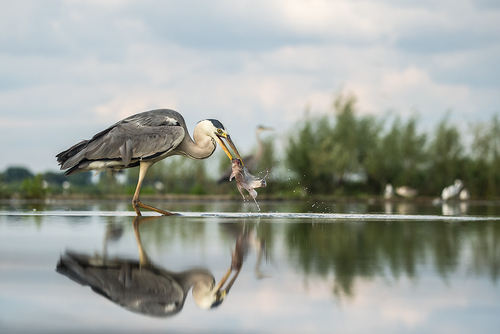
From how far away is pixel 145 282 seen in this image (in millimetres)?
2969

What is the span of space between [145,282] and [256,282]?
59 centimetres

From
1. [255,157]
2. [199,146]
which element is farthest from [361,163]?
[199,146]

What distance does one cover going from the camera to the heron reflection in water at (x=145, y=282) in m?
2.54

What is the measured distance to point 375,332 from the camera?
7.12ft

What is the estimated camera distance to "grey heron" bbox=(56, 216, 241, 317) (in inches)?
100.0

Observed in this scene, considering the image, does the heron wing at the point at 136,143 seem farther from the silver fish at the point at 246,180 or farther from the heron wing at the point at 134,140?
the silver fish at the point at 246,180

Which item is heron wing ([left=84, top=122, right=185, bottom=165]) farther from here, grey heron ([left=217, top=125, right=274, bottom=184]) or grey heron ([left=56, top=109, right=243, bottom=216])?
grey heron ([left=217, top=125, right=274, bottom=184])

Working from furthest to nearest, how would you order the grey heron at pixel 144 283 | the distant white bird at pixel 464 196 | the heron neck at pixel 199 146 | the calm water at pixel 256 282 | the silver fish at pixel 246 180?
the distant white bird at pixel 464 196 < the heron neck at pixel 199 146 < the silver fish at pixel 246 180 < the grey heron at pixel 144 283 < the calm water at pixel 256 282

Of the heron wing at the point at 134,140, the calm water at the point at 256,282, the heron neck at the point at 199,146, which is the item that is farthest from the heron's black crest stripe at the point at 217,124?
the calm water at the point at 256,282

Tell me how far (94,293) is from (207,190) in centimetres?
2016

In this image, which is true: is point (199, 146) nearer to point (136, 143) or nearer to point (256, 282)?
point (136, 143)

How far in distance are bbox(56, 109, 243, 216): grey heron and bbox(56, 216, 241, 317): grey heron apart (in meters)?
3.83

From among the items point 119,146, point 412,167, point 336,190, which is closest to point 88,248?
point 119,146

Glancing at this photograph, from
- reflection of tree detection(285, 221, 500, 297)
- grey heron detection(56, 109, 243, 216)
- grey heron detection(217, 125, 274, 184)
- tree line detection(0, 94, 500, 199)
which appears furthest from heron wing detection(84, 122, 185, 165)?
tree line detection(0, 94, 500, 199)
